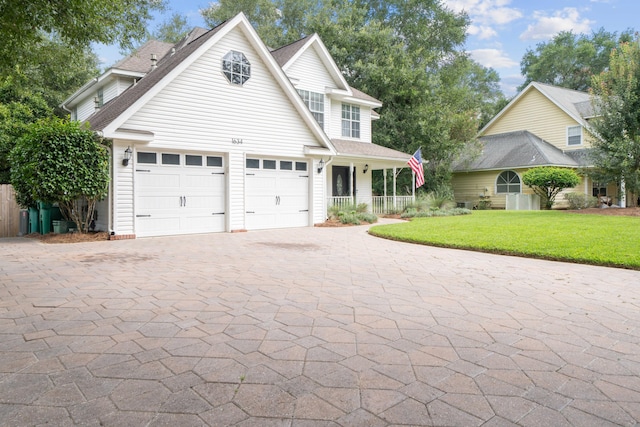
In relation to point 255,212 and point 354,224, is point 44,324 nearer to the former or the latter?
point 255,212

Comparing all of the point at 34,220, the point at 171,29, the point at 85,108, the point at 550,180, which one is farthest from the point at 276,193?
the point at 171,29

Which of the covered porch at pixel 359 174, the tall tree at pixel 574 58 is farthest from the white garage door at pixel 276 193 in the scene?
the tall tree at pixel 574 58

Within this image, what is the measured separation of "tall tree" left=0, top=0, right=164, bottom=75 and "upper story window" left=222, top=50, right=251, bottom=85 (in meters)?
3.68

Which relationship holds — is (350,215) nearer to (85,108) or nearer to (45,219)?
(45,219)

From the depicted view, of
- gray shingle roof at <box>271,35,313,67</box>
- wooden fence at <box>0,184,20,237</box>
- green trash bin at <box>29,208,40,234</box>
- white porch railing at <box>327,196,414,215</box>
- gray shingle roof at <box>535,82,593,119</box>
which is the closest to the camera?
green trash bin at <box>29,208,40,234</box>

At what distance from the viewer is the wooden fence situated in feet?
41.3

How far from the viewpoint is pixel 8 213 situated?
12.7 m

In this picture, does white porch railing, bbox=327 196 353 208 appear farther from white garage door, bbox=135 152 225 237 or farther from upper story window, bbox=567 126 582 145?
upper story window, bbox=567 126 582 145

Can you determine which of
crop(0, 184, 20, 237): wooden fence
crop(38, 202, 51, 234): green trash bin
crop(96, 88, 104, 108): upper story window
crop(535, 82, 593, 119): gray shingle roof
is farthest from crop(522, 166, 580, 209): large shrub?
crop(0, 184, 20, 237): wooden fence

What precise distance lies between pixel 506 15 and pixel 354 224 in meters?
28.6

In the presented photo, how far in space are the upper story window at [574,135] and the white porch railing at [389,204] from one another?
1271cm

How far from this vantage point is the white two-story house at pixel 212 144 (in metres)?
10.6

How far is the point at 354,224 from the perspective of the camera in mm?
14727

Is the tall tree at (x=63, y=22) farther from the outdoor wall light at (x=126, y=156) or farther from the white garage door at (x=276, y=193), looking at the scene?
the white garage door at (x=276, y=193)
